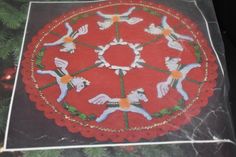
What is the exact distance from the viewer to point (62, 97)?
821mm

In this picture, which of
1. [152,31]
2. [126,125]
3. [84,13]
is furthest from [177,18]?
[126,125]

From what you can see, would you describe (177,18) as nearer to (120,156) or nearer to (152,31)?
(152,31)

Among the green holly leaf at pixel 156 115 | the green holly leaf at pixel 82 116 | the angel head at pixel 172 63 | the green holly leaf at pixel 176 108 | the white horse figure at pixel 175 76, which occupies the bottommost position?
the green holly leaf at pixel 156 115

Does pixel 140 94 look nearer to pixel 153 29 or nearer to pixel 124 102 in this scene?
pixel 124 102

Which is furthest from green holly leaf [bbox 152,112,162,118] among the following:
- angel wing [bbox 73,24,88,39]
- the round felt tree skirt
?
angel wing [bbox 73,24,88,39]

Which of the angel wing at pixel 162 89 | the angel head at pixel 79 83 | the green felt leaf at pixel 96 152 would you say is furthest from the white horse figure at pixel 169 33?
the green felt leaf at pixel 96 152

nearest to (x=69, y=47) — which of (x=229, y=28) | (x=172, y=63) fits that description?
(x=172, y=63)

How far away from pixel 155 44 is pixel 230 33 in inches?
15.7

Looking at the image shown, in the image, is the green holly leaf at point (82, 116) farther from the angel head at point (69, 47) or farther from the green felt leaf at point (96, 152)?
the angel head at point (69, 47)

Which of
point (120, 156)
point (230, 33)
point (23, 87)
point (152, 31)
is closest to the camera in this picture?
point (120, 156)

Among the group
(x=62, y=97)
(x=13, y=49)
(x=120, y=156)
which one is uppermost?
(x=13, y=49)

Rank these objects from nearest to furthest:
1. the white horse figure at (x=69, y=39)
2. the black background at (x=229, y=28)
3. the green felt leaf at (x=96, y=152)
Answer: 1. the green felt leaf at (x=96, y=152)
2. the white horse figure at (x=69, y=39)
3. the black background at (x=229, y=28)

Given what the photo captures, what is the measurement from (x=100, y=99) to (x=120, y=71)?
3.7 inches

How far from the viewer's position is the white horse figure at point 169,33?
93cm
